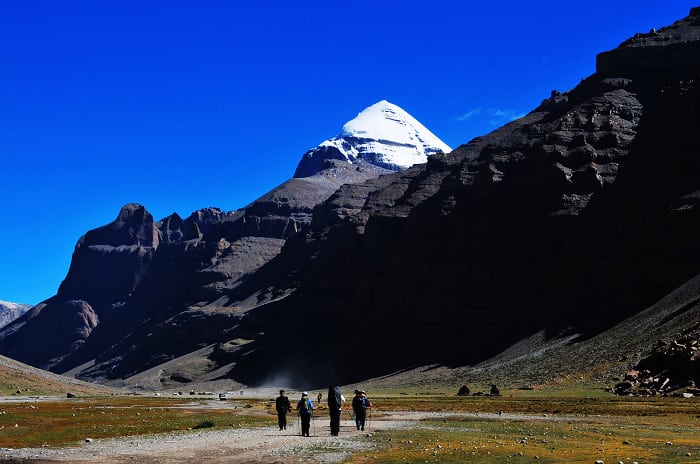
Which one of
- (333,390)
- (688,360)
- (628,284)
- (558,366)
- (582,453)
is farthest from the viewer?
(628,284)

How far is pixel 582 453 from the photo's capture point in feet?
107

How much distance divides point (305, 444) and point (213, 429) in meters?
14.0

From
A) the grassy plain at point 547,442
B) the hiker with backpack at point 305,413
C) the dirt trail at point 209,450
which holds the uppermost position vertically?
the hiker with backpack at point 305,413

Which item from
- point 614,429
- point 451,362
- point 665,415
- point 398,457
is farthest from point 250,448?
point 451,362

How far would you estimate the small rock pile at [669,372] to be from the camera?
9769cm

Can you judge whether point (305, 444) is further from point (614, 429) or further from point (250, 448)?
point (614, 429)

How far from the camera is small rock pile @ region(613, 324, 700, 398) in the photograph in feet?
320

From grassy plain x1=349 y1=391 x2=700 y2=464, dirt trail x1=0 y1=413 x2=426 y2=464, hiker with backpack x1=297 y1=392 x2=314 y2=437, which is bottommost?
grassy plain x1=349 y1=391 x2=700 y2=464

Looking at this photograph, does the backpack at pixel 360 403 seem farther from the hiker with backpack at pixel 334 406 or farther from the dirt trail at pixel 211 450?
the hiker with backpack at pixel 334 406

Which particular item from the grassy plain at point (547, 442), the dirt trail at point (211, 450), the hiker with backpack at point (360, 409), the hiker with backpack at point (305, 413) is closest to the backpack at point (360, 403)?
the hiker with backpack at point (360, 409)

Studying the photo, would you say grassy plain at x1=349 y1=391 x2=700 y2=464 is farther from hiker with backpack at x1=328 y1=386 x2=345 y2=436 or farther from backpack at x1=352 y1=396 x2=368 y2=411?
hiker with backpack at x1=328 y1=386 x2=345 y2=436

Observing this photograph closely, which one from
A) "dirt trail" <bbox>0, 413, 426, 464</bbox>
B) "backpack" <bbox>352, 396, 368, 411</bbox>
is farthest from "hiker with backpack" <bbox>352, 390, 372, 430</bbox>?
"dirt trail" <bbox>0, 413, 426, 464</bbox>

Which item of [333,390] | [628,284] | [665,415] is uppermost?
[628,284]

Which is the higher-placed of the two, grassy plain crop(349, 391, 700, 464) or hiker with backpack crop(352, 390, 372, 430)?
hiker with backpack crop(352, 390, 372, 430)
